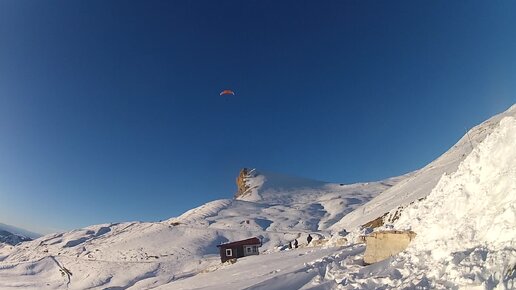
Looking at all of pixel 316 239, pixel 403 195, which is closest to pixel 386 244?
pixel 316 239

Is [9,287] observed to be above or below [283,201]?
below

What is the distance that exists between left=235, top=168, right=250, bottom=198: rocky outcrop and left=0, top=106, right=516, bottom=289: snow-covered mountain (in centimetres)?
242

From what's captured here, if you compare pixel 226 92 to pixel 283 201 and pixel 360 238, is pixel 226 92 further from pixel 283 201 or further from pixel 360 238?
pixel 283 201

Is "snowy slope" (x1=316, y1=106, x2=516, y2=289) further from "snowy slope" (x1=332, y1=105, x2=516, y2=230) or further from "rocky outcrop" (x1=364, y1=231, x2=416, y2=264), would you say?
"snowy slope" (x1=332, y1=105, x2=516, y2=230)

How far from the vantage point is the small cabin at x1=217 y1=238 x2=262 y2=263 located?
138 feet

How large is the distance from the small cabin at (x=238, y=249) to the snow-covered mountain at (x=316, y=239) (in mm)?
2711

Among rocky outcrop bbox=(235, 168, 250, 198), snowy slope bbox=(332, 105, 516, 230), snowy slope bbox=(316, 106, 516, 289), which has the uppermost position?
rocky outcrop bbox=(235, 168, 250, 198)

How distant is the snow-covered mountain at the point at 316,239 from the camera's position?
12031 mm

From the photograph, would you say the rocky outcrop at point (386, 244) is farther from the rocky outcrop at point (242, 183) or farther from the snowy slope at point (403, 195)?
the rocky outcrop at point (242, 183)

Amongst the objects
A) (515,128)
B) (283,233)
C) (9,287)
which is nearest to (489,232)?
(515,128)

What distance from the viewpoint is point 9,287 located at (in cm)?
6550

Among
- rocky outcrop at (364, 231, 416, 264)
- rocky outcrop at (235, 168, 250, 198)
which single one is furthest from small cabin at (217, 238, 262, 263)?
rocky outcrop at (235, 168, 250, 198)

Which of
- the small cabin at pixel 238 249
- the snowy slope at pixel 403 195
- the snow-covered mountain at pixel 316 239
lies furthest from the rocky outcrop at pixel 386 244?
the snowy slope at pixel 403 195

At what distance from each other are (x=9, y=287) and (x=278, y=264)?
61949mm
